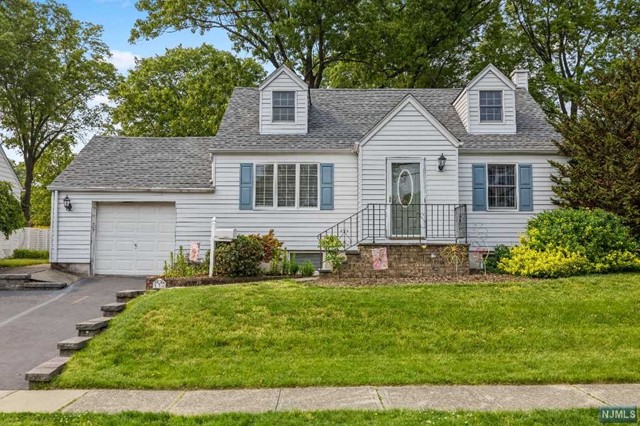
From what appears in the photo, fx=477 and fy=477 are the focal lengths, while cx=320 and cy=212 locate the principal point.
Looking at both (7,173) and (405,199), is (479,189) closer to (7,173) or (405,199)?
(405,199)

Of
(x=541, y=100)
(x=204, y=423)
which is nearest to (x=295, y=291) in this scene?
(x=204, y=423)

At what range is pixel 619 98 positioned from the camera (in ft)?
40.8

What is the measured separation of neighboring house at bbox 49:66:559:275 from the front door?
29mm

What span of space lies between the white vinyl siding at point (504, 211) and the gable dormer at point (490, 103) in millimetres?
1196

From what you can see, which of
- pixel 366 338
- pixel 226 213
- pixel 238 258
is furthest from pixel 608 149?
pixel 226 213

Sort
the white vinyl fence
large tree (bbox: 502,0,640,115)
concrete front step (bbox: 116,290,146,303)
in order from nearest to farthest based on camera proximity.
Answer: concrete front step (bbox: 116,290,146,303) → the white vinyl fence → large tree (bbox: 502,0,640,115)

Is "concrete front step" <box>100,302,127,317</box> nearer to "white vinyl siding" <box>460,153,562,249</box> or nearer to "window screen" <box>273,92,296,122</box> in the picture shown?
"window screen" <box>273,92,296,122</box>

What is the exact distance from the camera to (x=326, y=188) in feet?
46.9

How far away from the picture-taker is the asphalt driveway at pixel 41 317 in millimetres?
6898

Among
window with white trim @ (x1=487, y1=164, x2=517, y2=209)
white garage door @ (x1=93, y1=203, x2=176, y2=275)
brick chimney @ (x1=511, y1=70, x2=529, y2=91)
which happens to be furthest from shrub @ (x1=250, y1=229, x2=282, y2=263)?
brick chimney @ (x1=511, y1=70, x2=529, y2=91)

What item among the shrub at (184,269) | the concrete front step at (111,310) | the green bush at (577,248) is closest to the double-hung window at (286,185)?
the shrub at (184,269)

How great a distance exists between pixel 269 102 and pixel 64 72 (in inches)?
778

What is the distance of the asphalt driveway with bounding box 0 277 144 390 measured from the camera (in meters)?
6.90

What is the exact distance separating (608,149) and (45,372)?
13176 millimetres
